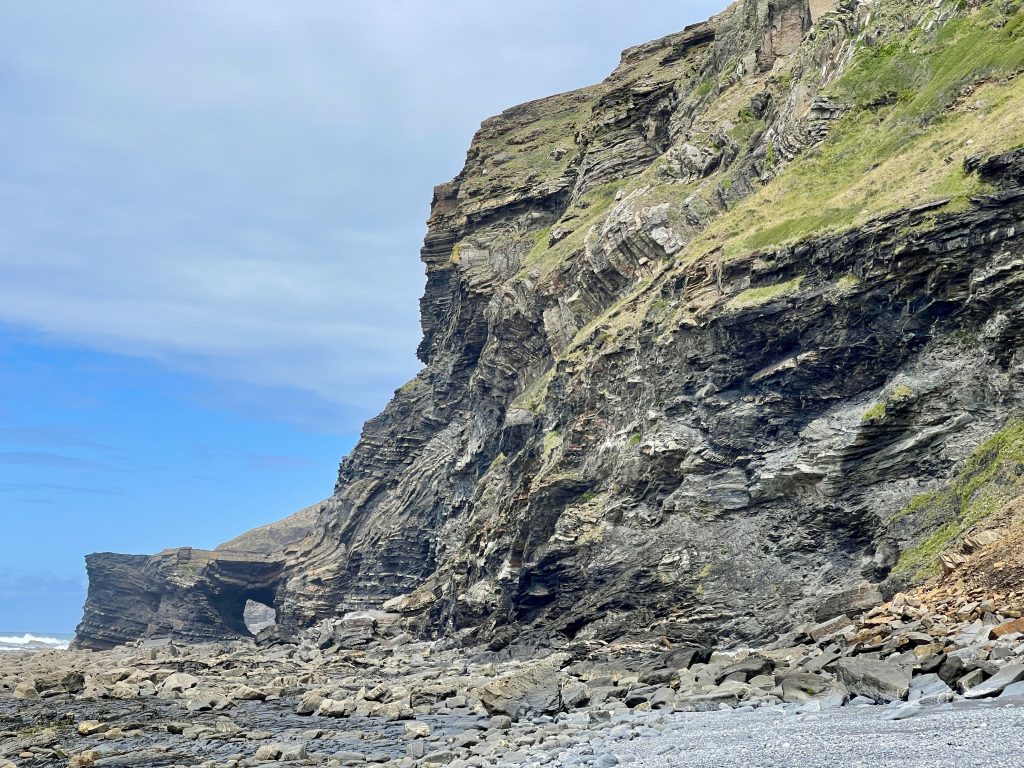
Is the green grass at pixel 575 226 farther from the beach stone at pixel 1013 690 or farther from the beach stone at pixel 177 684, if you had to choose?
the beach stone at pixel 1013 690

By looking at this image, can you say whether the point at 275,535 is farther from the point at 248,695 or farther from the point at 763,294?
the point at 763,294

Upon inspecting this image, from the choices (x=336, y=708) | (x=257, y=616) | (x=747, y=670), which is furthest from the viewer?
(x=257, y=616)

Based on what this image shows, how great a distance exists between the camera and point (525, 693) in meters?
28.6

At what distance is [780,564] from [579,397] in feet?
67.2

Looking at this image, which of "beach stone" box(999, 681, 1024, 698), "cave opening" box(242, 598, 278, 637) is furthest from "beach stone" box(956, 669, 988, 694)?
"cave opening" box(242, 598, 278, 637)

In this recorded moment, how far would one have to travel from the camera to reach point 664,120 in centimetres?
8481

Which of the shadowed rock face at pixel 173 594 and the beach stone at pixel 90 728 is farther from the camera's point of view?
the shadowed rock face at pixel 173 594

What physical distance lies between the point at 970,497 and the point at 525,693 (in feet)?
55.9

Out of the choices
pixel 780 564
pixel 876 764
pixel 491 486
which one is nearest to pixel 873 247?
pixel 780 564

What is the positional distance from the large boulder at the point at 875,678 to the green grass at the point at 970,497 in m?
11.6

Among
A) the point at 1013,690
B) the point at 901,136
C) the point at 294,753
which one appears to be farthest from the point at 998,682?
the point at 901,136

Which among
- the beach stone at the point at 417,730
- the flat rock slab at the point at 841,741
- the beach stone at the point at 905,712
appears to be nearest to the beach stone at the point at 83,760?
the beach stone at the point at 417,730

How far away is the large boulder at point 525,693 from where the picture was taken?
27891 millimetres

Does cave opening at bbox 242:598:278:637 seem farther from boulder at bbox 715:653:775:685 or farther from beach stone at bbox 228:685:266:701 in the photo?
boulder at bbox 715:653:775:685
